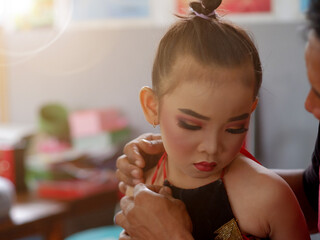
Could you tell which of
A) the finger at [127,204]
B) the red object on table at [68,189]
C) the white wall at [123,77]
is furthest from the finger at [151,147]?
the red object on table at [68,189]

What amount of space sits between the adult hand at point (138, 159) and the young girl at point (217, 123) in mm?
163

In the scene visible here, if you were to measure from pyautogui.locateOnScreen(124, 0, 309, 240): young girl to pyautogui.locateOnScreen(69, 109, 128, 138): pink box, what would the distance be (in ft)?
5.43

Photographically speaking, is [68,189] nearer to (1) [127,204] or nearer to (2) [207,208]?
(1) [127,204]

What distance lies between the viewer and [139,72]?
253 cm

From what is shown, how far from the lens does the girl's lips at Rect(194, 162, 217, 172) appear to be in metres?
0.77

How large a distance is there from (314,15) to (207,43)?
20cm

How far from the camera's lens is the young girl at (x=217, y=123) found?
0.75 metres

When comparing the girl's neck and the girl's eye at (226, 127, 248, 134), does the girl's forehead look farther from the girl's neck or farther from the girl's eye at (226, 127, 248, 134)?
the girl's neck

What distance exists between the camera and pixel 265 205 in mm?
768

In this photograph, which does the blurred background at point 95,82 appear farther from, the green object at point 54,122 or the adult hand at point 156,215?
the adult hand at point 156,215

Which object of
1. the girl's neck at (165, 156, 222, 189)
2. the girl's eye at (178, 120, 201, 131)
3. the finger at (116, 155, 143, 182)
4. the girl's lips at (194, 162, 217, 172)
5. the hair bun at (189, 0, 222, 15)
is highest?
the hair bun at (189, 0, 222, 15)

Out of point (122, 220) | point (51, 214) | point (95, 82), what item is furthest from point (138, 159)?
point (95, 82)

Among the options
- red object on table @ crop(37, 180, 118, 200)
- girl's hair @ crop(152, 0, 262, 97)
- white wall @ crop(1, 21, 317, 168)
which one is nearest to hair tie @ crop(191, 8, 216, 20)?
girl's hair @ crop(152, 0, 262, 97)

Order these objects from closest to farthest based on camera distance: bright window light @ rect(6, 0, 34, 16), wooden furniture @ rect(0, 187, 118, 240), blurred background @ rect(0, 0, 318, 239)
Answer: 1. wooden furniture @ rect(0, 187, 118, 240)
2. blurred background @ rect(0, 0, 318, 239)
3. bright window light @ rect(6, 0, 34, 16)
